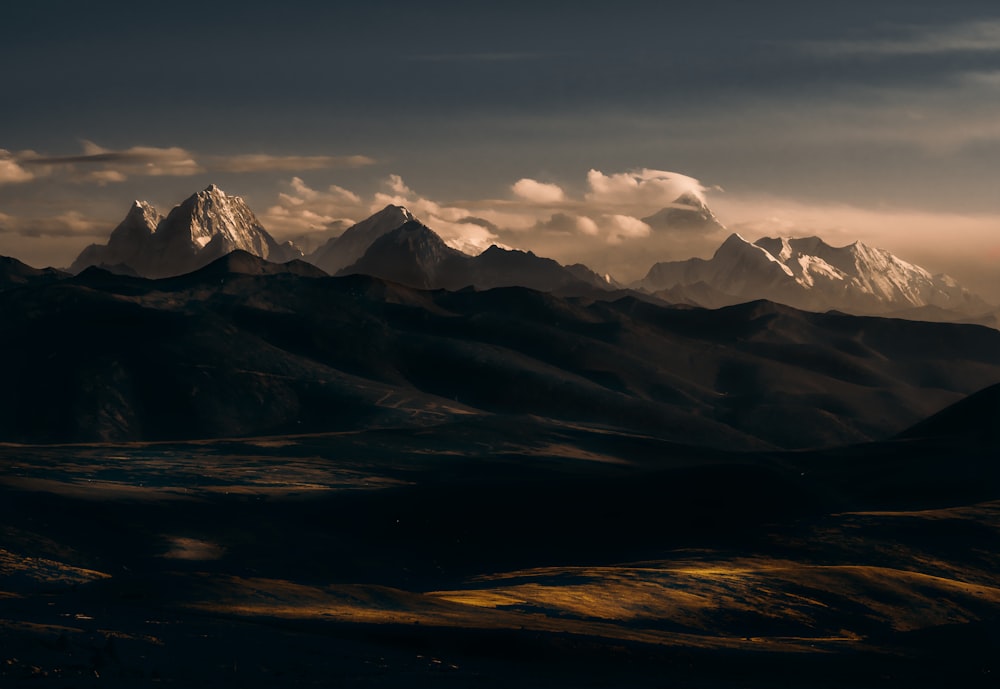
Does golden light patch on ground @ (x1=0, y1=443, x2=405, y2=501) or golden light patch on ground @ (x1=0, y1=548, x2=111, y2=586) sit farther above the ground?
golden light patch on ground @ (x1=0, y1=443, x2=405, y2=501)

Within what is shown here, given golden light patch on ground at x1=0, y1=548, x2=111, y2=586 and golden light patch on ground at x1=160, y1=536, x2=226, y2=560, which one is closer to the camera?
golden light patch on ground at x1=0, y1=548, x2=111, y2=586

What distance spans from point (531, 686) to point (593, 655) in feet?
31.9

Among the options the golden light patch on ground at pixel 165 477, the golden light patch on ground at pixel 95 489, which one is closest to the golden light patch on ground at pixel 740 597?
the golden light patch on ground at pixel 95 489

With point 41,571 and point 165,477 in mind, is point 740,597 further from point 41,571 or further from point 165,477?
point 165,477

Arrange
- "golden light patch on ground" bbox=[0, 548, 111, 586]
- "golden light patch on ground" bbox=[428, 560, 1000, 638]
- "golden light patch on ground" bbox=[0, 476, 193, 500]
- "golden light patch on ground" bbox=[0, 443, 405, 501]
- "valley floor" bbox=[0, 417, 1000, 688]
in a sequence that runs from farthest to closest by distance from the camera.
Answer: "golden light patch on ground" bbox=[0, 443, 405, 501] → "golden light patch on ground" bbox=[0, 476, 193, 500] → "golden light patch on ground" bbox=[0, 548, 111, 586] → "golden light patch on ground" bbox=[428, 560, 1000, 638] → "valley floor" bbox=[0, 417, 1000, 688]

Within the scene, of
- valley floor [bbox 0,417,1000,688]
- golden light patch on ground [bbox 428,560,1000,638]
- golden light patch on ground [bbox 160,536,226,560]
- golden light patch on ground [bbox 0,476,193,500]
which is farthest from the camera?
golden light patch on ground [bbox 0,476,193,500]

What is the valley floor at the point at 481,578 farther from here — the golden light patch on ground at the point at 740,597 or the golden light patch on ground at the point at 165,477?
the golden light patch on ground at the point at 165,477

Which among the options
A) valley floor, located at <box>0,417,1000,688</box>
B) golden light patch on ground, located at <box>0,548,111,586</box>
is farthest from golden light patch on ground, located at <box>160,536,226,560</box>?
golden light patch on ground, located at <box>0,548,111,586</box>

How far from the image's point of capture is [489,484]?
166 m

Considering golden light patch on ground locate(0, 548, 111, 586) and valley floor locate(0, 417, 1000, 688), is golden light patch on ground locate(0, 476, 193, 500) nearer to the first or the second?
valley floor locate(0, 417, 1000, 688)

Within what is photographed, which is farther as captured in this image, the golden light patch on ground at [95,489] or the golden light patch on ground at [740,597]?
the golden light patch on ground at [95,489]

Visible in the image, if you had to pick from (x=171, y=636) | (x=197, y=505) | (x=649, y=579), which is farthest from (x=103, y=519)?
(x=171, y=636)

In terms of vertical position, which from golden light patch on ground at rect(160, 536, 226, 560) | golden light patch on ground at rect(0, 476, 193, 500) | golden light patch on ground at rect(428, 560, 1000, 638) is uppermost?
golden light patch on ground at rect(428, 560, 1000, 638)

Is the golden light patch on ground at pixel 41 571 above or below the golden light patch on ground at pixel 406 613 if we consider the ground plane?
below
